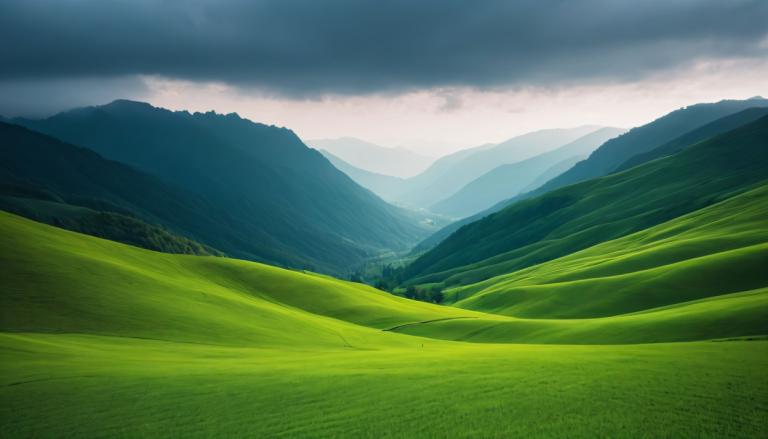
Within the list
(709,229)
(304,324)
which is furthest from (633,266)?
(304,324)

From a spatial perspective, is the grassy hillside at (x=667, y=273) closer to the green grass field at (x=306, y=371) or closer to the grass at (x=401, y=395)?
the green grass field at (x=306, y=371)

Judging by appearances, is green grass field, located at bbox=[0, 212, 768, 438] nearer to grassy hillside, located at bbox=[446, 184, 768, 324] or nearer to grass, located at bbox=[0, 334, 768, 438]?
grass, located at bbox=[0, 334, 768, 438]

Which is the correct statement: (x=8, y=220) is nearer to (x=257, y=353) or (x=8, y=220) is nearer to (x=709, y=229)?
(x=257, y=353)

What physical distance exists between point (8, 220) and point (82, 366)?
5162cm

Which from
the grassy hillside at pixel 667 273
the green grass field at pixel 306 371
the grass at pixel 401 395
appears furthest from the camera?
the grassy hillside at pixel 667 273

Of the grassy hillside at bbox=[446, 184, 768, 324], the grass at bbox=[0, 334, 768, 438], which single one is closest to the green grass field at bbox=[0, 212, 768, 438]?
the grass at bbox=[0, 334, 768, 438]

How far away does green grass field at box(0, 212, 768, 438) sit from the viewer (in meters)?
25.2

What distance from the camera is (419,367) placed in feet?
122

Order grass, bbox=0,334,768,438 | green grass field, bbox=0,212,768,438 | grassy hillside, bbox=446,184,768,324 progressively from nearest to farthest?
grass, bbox=0,334,768,438 → green grass field, bbox=0,212,768,438 → grassy hillside, bbox=446,184,768,324

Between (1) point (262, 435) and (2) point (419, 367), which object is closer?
(1) point (262, 435)

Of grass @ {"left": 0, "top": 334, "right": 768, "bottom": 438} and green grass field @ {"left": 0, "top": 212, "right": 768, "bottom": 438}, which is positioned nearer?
grass @ {"left": 0, "top": 334, "right": 768, "bottom": 438}

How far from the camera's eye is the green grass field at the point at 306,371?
25219 mm

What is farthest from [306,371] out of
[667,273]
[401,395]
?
[667,273]

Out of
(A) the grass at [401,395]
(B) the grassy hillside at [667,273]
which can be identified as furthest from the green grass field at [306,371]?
(B) the grassy hillside at [667,273]
